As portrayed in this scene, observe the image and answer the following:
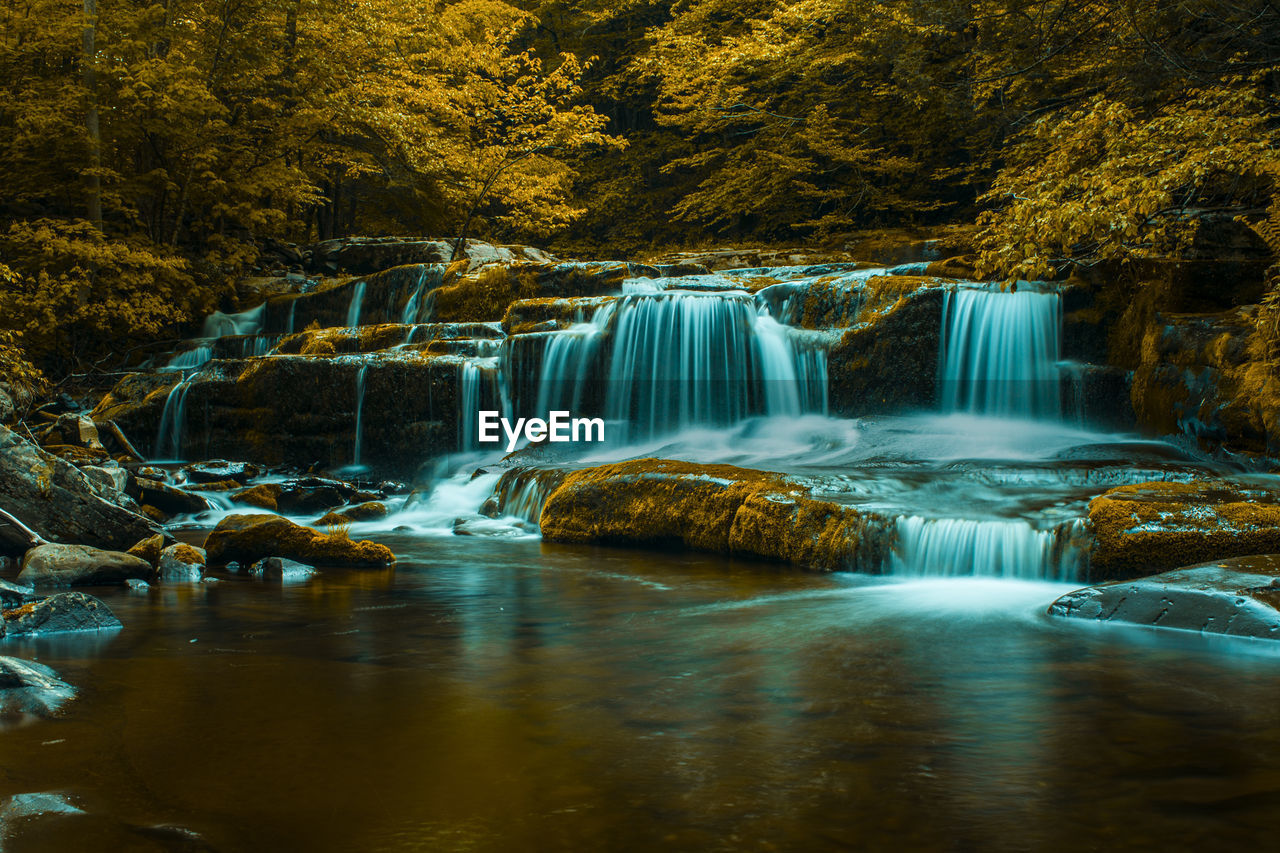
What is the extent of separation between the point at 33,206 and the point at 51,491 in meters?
15.4

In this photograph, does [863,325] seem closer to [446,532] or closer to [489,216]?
[446,532]

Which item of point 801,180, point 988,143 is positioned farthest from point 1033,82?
point 801,180

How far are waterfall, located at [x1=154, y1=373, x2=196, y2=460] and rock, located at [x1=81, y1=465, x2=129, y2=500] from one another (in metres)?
3.52

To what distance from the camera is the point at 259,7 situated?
1925 cm

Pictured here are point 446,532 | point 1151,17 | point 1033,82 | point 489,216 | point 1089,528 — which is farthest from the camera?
point 489,216

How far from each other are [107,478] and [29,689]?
707cm

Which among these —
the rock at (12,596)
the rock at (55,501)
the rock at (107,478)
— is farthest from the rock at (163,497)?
the rock at (12,596)

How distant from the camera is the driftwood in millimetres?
7227

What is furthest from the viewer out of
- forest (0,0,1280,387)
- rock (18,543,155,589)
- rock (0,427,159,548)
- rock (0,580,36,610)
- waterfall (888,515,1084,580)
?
forest (0,0,1280,387)

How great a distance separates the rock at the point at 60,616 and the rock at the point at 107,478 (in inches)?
169

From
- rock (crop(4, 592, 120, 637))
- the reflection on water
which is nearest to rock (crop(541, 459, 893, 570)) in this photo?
the reflection on water

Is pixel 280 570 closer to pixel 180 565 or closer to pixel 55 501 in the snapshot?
pixel 180 565

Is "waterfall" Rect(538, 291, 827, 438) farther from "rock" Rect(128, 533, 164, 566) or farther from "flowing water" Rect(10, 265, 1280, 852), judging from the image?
"rock" Rect(128, 533, 164, 566)

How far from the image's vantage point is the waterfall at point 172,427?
14.3 metres
